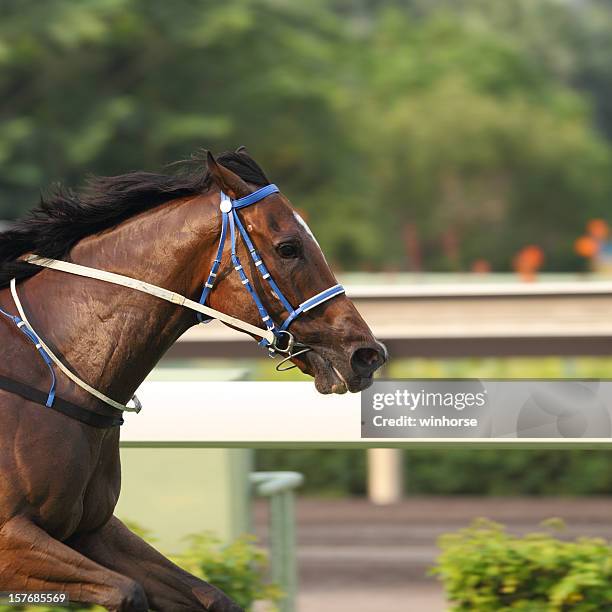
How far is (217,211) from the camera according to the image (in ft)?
11.9

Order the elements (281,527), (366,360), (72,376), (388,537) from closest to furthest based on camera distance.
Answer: (366,360) < (72,376) < (281,527) < (388,537)

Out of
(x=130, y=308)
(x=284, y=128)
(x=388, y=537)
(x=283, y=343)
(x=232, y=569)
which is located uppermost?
(x=284, y=128)

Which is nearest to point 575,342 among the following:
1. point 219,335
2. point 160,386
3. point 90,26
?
point 219,335

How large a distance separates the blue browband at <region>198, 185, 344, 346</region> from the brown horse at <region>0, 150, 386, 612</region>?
0.7 inches

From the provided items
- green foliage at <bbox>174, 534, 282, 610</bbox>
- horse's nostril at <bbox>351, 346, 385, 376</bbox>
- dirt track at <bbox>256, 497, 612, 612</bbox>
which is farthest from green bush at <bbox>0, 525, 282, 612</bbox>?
dirt track at <bbox>256, 497, 612, 612</bbox>

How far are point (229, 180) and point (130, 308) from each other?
432mm

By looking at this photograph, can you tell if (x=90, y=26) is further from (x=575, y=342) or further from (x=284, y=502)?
(x=284, y=502)

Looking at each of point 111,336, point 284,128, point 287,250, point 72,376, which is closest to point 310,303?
point 287,250

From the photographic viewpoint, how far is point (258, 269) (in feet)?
11.7

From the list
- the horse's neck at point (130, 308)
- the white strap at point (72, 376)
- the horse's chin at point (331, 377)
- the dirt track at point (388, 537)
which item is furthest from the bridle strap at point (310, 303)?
the dirt track at point (388, 537)

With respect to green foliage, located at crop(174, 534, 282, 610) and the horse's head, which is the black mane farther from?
green foliage, located at crop(174, 534, 282, 610)

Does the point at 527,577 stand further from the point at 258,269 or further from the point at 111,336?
the point at 111,336

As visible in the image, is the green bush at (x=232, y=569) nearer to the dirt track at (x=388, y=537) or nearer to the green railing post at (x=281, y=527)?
the green railing post at (x=281, y=527)

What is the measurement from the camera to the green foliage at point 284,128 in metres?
26.8
